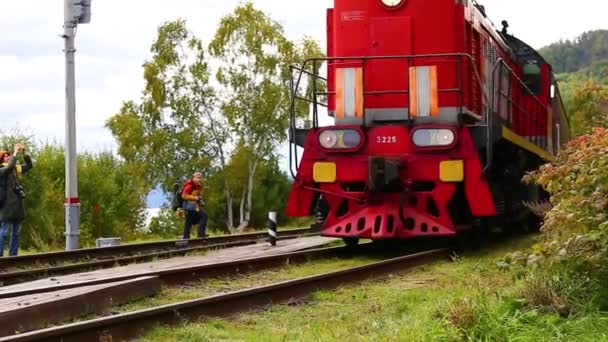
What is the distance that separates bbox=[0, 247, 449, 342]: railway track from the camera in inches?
200

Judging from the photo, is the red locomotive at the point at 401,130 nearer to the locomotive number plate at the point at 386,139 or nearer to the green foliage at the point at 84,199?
the locomotive number plate at the point at 386,139

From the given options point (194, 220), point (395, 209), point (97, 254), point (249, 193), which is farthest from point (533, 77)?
point (249, 193)

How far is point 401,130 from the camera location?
34.8 feet

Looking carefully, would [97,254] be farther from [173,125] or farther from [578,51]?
[578,51]

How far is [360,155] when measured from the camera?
10.8 m

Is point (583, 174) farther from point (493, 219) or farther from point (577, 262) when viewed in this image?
point (493, 219)

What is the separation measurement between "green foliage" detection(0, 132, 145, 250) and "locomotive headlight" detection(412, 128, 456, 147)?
10.2m

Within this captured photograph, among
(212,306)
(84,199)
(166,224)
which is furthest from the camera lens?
(166,224)

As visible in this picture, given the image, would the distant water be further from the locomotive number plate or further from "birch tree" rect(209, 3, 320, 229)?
the locomotive number plate

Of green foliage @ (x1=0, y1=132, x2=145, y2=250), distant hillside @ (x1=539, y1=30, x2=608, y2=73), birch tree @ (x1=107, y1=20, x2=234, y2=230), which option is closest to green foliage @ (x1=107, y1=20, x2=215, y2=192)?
birch tree @ (x1=107, y1=20, x2=234, y2=230)

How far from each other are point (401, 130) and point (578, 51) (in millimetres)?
135483

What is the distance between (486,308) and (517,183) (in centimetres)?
868

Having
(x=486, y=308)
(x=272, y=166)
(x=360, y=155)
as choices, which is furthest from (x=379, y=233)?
(x=272, y=166)

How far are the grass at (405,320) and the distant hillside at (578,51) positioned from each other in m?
129
